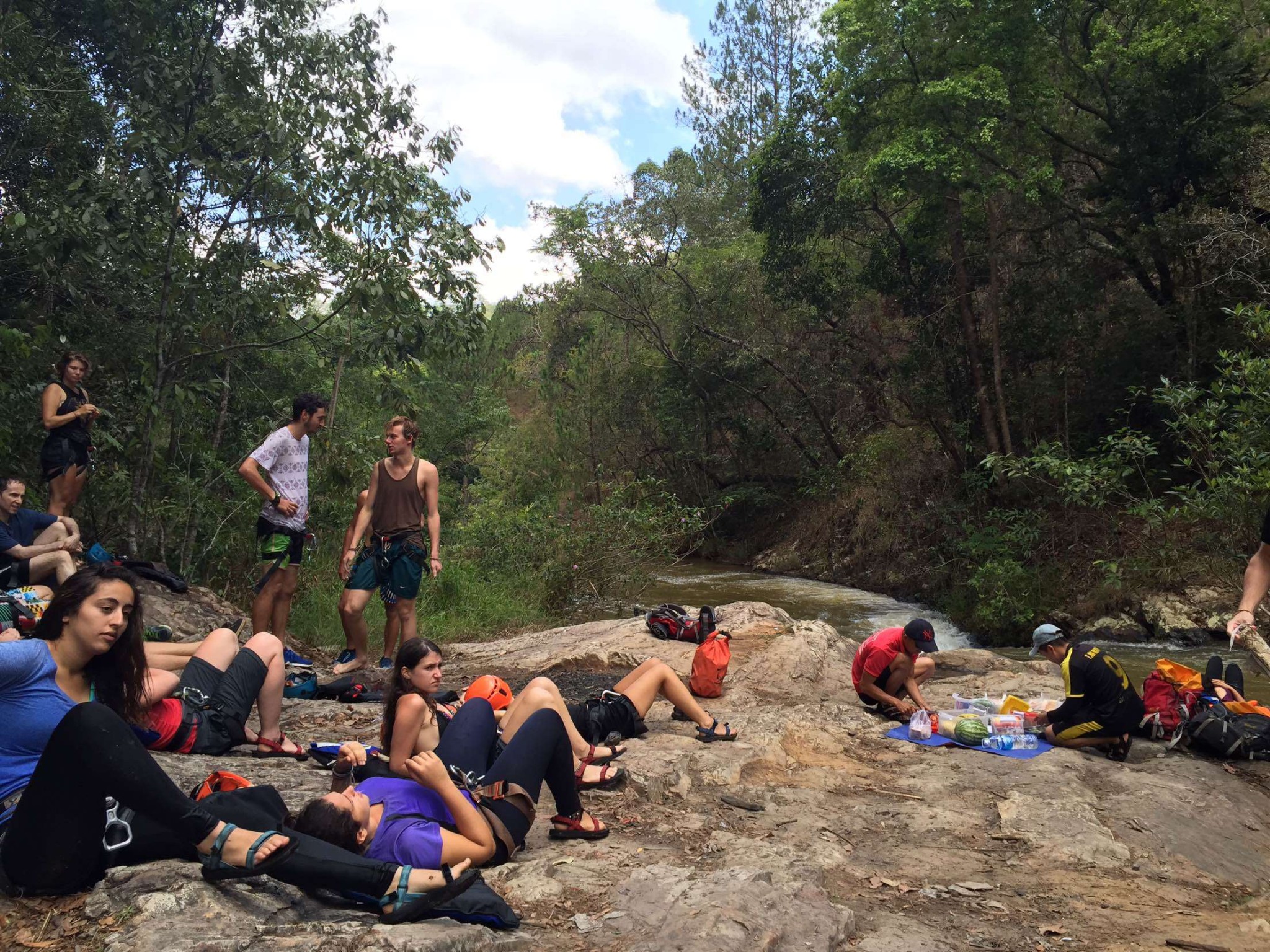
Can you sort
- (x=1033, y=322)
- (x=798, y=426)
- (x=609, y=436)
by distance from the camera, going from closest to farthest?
1. (x=1033, y=322)
2. (x=798, y=426)
3. (x=609, y=436)

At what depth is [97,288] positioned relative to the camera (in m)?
8.91

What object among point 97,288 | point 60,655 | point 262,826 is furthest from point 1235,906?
point 97,288

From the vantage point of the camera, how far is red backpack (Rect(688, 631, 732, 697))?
21.9 feet

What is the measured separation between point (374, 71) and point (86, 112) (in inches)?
99.5

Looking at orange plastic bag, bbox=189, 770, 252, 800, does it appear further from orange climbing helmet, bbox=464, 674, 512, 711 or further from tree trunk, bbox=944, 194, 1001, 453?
tree trunk, bbox=944, 194, 1001, 453

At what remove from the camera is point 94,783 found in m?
2.68

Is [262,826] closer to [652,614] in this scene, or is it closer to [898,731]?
[898,731]

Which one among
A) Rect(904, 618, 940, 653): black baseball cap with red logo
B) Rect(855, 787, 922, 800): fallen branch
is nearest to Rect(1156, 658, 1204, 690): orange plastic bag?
Rect(904, 618, 940, 653): black baseball cap with red logo

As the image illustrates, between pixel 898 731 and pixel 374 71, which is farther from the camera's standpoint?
pixel 374 71

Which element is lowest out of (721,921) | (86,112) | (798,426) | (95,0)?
(721,921)

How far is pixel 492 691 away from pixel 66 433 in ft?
11.9

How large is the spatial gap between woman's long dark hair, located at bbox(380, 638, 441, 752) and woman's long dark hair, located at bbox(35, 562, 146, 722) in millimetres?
930

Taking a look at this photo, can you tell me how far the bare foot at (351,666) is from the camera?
6.54 m

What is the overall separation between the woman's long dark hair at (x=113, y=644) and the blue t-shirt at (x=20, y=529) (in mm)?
3017
